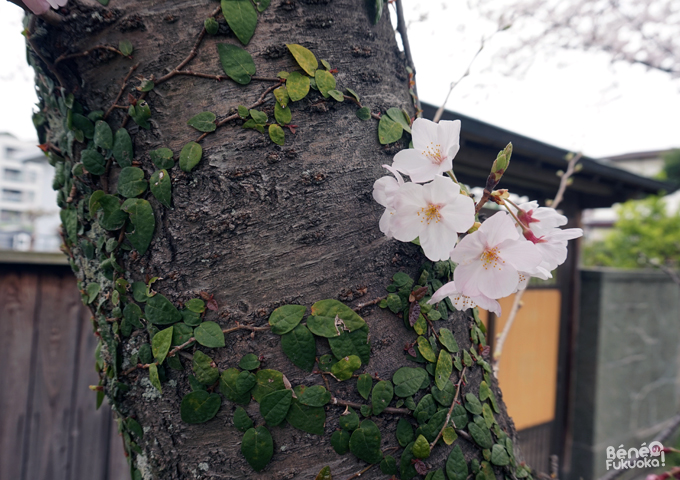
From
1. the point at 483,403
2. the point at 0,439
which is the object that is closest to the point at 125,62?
the point at 483,403

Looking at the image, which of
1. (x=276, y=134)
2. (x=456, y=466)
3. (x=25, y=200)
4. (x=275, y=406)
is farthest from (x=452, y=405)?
(x=25, y=200)

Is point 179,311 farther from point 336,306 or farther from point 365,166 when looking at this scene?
point 365,166

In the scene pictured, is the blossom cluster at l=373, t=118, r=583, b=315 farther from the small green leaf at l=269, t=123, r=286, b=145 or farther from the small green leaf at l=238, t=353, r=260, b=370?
the small green leaf at l=238, t=353, r=260, b=370

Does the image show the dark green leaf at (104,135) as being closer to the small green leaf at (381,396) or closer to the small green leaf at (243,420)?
the small green leaf at (243,420)

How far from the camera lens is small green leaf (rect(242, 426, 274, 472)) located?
672mm

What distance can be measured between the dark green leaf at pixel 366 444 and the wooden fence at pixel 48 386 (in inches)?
73.5

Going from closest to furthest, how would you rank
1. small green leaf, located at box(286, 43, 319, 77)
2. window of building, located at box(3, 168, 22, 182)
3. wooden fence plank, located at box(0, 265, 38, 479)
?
small green leaf, located at box(286, 43, 319, 77) → wooden fence plank, located at box(0, 265, 38, 479) → window of building, located at box(3, 168, 22, 182)

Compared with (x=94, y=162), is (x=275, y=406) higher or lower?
lower

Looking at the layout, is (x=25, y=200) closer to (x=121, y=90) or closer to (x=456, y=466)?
(x=121, y=90)

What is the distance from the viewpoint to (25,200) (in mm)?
19328

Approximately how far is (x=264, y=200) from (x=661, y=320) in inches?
251

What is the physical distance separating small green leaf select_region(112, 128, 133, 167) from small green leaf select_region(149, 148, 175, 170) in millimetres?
53

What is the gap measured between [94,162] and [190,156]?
8.4 inches

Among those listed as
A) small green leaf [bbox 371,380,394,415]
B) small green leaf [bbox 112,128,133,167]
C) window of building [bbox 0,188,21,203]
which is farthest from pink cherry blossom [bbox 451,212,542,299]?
window of building [bbox 0,188,21,203]
